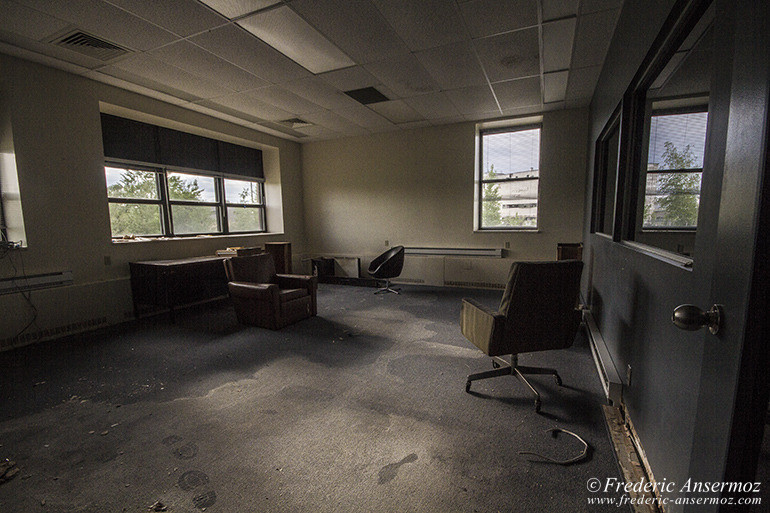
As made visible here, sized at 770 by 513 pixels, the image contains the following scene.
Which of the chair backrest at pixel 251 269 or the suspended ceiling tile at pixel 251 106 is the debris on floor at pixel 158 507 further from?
the suspended ceiling tile at pixel 251 106

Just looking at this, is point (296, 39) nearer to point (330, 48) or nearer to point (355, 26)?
point (330, 48)

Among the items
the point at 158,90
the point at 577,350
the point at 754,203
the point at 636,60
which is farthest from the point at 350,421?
the point at 158,90

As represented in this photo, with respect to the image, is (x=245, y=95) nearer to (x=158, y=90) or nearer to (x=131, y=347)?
(x=158, y=90)

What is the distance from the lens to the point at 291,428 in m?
2.02

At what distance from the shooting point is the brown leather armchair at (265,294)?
379cm

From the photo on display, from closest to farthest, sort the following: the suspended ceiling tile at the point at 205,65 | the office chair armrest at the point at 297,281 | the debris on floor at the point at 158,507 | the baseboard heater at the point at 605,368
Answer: the debris on floor at the point at 158,507
the baseboard heater at the point at 605,368
the suspended ceiling tile at the point at 205,65
the office chair armrest at the point at 297,281

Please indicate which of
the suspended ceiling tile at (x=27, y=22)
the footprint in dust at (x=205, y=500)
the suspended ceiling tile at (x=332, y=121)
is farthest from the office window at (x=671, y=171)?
the suspended ceiling tile at (x=27, y=22)

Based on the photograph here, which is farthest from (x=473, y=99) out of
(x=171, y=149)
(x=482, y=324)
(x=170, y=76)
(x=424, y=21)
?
(x=171, y=149)

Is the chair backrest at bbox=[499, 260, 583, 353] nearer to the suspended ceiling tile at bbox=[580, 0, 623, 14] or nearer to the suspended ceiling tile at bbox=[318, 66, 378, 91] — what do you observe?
the suspended ceiling tile at bbox=[580, 0, 623, 14]

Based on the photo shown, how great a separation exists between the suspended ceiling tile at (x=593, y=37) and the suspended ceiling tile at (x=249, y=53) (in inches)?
112

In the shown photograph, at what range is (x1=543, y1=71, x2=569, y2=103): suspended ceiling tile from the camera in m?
3.93

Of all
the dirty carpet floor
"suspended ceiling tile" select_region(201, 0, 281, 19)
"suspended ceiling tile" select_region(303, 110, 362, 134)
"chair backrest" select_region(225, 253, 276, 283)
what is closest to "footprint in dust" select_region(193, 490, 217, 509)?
the dirty carpet floor

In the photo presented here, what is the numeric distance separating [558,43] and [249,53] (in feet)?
10.1

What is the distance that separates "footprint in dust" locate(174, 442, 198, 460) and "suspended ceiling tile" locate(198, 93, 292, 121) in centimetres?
420
